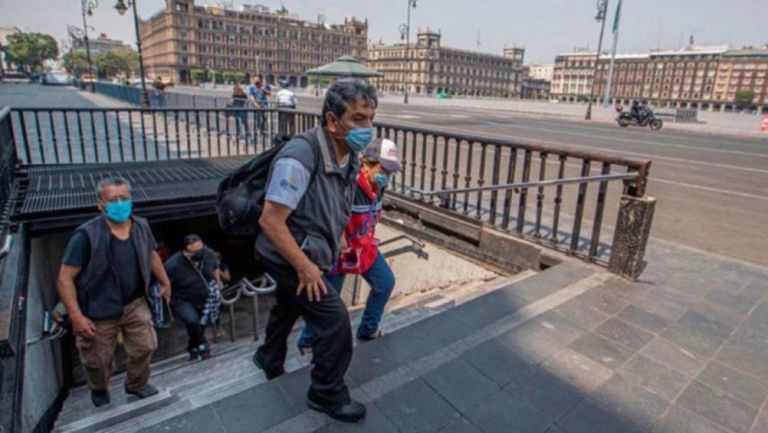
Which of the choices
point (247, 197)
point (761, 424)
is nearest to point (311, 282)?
point (247, 197)

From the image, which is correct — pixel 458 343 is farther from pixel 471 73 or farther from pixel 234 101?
pixel 471 73

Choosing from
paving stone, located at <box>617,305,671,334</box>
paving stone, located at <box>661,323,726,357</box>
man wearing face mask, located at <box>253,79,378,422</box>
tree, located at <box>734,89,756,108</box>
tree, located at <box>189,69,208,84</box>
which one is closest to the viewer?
man wearing face mask, located at <box>253,79,378,422</box>

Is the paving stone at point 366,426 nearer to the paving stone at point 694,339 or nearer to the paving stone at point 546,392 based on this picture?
the paving stone at point 546,392

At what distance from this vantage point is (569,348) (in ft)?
10.5

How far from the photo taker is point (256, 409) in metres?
2.48

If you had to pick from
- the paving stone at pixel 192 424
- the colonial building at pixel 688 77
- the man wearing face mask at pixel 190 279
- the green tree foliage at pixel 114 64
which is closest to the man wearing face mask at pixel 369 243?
the paving stone at pixel 192 424

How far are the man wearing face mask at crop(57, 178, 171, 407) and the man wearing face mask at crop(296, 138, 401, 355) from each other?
55.2 inches

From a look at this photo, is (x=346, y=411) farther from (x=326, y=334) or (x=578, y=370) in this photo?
(x=578, y=370)

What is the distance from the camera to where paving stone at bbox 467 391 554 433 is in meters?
2.41

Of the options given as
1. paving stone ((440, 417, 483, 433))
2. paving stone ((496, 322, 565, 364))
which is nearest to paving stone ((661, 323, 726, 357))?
paving stone ((496, 322, 565, 364))

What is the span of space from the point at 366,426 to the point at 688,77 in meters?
151

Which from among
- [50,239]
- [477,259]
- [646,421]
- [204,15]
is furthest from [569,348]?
[204,15]

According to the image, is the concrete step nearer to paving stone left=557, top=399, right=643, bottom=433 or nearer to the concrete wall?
the concrete wall

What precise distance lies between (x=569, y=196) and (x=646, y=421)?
596 cm
